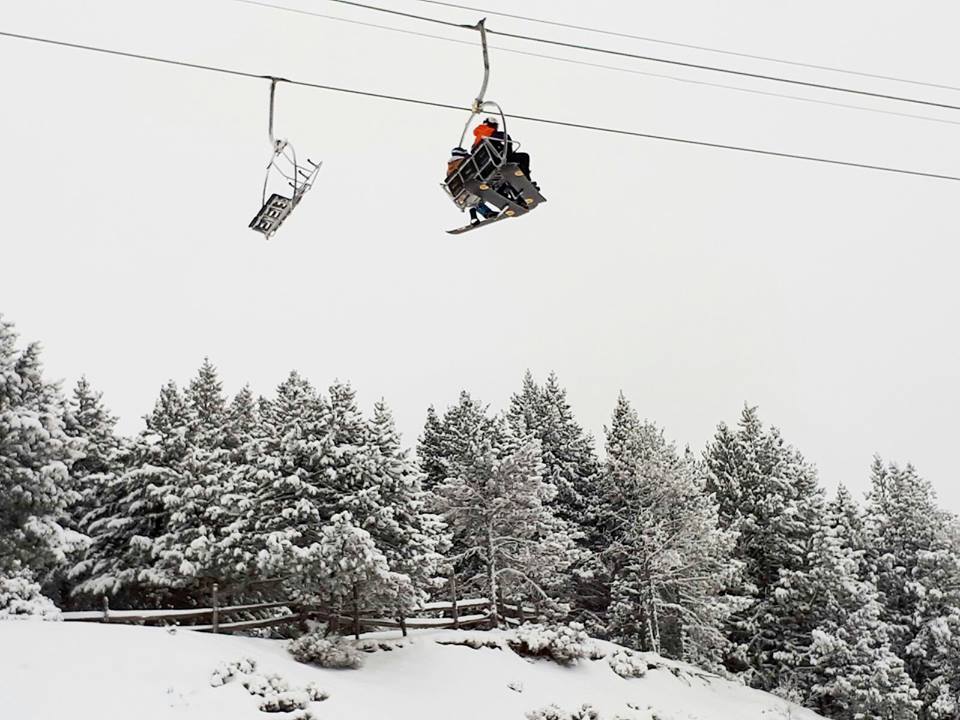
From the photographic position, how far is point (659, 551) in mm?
Result: 32312

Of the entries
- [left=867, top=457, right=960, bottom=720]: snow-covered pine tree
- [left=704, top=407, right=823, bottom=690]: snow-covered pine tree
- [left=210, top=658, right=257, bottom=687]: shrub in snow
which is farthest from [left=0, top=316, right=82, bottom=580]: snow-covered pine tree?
[left=867, top=457, right=960, bottom=720]: snow-covered pine tree

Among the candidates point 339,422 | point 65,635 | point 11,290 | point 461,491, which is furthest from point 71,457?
→ point 11,290

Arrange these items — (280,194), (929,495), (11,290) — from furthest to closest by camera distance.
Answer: (11,290) → (929,495) → (280,194)

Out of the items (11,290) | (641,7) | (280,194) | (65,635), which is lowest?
(65,635)

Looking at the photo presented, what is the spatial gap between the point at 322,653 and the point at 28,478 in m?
8.67

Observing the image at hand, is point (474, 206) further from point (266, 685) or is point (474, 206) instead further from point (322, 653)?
point (322, 653)

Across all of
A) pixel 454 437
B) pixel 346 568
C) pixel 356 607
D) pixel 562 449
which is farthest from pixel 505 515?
pixel 346 568

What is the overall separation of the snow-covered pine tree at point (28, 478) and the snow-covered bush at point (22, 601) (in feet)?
1.08

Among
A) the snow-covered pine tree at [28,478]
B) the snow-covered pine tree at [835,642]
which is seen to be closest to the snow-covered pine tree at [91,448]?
the snow-covered pine tree at [28,478]

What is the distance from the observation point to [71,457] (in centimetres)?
2184

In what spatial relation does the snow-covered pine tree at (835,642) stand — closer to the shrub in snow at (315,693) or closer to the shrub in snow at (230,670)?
the shrub in snow at (315,693)

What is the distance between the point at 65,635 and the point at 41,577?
11519 millimetres

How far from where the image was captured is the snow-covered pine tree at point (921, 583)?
32.9 metres

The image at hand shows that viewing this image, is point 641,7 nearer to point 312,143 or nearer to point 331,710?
point 312,143
